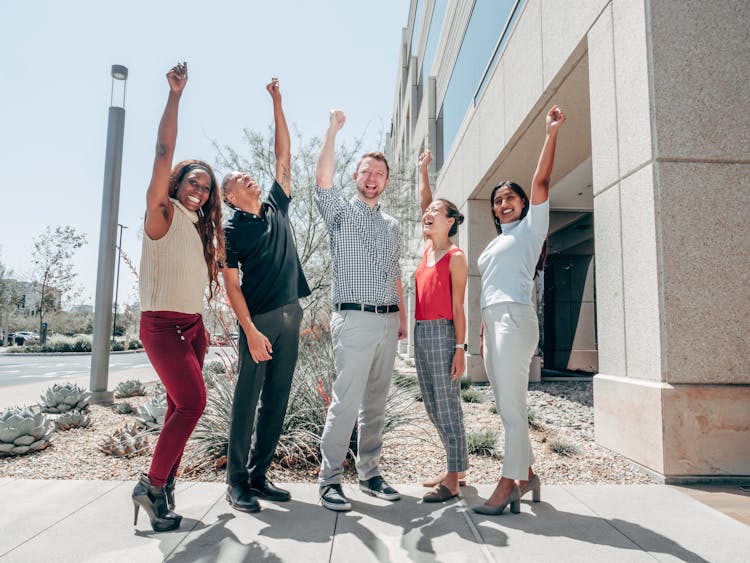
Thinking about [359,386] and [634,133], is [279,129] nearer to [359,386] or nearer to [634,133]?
[359,386]

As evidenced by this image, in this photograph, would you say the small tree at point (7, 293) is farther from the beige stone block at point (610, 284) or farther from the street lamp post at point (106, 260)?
the beige stone block at point (610, 284)

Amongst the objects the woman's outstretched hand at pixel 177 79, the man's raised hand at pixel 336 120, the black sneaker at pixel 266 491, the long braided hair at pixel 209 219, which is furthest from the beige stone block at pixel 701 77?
the black sneaker at pixel 266 491

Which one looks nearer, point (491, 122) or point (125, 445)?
point (125, 445)

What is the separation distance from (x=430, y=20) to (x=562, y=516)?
61.3ft

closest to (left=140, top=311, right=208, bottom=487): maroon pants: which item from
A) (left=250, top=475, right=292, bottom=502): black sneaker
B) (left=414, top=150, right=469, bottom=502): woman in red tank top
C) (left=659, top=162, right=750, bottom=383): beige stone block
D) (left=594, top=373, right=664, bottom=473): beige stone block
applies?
(left=250, top=475, right=292, bottom=502): black sneaker

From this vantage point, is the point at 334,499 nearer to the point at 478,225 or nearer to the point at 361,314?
the point at 361,314

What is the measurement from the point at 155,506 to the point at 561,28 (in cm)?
574

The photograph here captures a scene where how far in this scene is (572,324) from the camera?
11781mm

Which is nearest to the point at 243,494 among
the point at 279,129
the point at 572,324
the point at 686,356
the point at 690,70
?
the point at 279,129

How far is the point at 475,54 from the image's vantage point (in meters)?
9.59

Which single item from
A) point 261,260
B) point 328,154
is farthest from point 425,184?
point 261,260

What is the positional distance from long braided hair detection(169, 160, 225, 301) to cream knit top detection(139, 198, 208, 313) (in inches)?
3.9

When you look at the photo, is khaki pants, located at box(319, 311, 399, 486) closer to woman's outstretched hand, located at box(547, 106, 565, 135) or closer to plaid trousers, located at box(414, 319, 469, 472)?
plaid trousers, located at box(414, 319, 469, 472)

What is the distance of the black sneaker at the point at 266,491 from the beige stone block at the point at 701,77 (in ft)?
11.2
